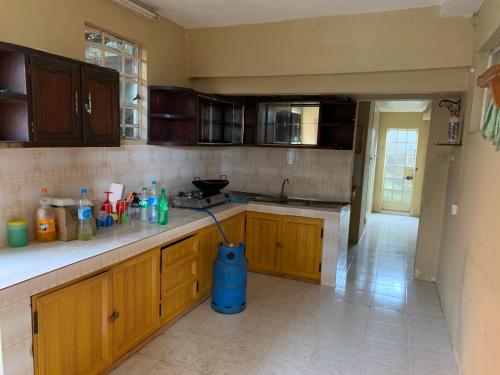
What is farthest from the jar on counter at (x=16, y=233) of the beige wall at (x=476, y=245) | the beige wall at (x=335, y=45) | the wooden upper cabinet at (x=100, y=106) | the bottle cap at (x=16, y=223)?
the beige wall at (x=476, y=245)

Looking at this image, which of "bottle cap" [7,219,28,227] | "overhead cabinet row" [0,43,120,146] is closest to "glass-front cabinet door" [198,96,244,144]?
"overhead cabinet row" [0,43,120,146]

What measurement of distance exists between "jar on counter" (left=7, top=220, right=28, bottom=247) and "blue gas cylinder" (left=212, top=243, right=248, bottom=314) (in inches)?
59.6

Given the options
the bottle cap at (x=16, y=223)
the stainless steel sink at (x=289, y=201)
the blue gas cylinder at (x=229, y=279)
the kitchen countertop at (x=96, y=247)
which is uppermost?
the bottle cap at (x=16, y=223)

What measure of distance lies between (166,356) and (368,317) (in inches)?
70.5

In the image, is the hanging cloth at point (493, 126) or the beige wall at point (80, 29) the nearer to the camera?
the hanging cloth at point (493, 126)

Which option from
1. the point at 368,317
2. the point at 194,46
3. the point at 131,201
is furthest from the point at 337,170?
the point at 131,201

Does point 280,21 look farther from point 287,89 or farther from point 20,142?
point 20,142

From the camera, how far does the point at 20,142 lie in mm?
1961

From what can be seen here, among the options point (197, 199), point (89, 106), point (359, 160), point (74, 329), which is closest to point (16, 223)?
point (74, 329)

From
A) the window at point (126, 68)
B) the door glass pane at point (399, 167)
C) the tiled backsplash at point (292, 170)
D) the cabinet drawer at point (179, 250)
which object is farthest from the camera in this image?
the door glass pane at point (399, 167)

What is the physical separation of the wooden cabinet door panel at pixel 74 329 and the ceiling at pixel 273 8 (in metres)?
2.45

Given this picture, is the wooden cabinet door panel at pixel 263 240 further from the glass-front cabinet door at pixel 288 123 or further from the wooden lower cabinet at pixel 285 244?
the glass-front cabinet door at pixel 288 123

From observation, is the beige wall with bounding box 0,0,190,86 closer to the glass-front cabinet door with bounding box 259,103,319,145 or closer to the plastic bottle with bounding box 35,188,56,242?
the plastic bottle with bounding box 35,188,56,242

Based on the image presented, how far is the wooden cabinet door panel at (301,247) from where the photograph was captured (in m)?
3.91
